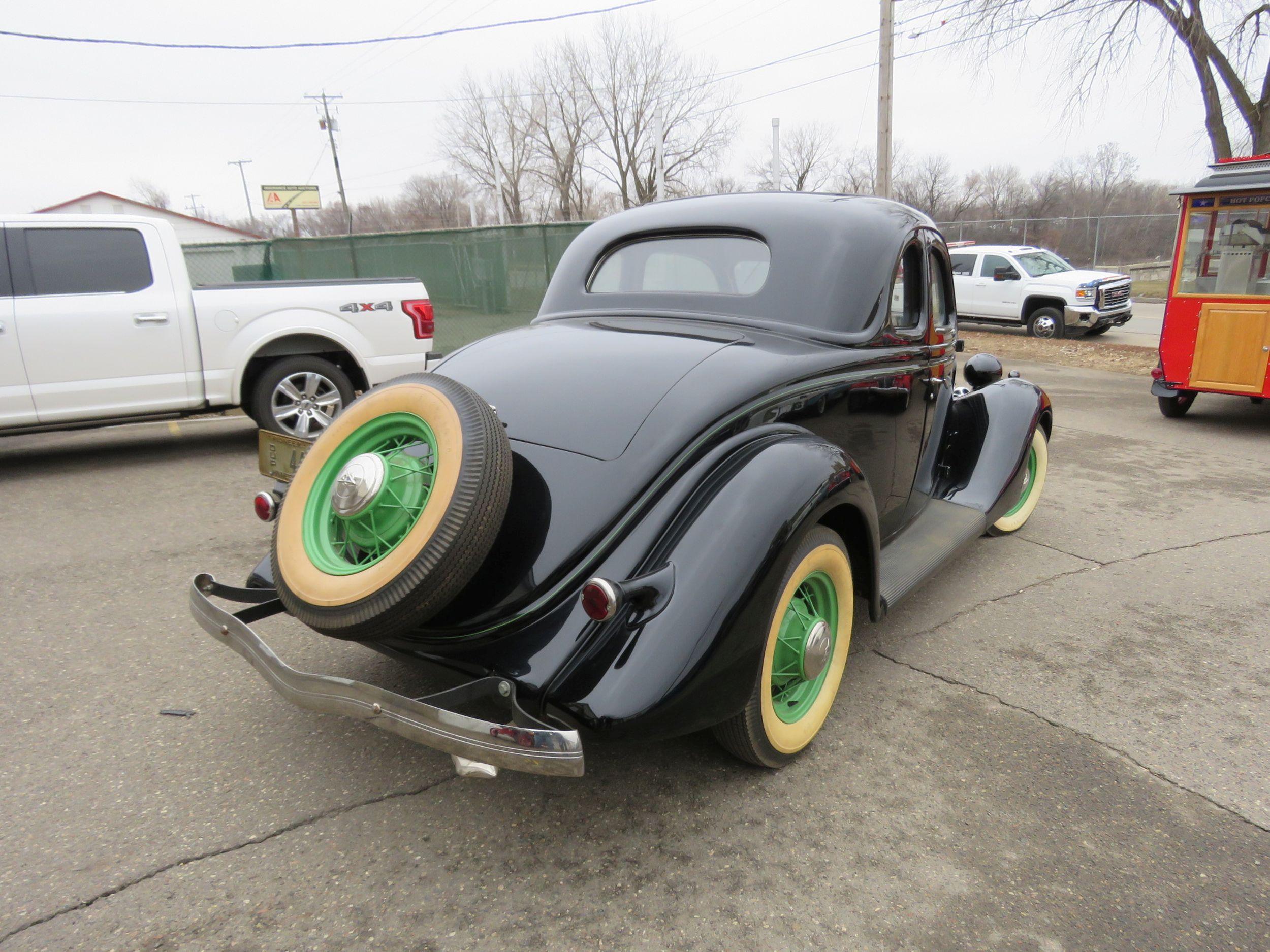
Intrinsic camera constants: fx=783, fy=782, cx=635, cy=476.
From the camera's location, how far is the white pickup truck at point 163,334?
223 inches

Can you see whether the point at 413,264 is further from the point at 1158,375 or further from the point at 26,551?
the point at 1158,375

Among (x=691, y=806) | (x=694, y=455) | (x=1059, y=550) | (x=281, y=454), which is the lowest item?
(x=1059, y=550)

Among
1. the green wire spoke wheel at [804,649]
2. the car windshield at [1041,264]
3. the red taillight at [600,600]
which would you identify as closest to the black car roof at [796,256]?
the green wire spoke wheel at [804,649]

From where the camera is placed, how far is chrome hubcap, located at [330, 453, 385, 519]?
2.17 m

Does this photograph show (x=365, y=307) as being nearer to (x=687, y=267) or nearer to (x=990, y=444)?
(x=687, y=267)

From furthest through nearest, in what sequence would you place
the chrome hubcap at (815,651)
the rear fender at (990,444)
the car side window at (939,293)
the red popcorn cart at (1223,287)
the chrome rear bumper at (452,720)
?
1. the red popcorn cart at (1223,287)
2. the rear fender at (990,444)
3. the car side window at (939,293)
4. the chrome hubcap at (815,651)
5. the chrome rear bumper at (452,720)

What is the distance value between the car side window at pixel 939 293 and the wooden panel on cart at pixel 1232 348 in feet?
15.9

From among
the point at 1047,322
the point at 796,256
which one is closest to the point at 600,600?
the point at 796,256

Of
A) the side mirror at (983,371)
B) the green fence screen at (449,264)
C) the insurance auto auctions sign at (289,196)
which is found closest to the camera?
the side mirror at (983,371)

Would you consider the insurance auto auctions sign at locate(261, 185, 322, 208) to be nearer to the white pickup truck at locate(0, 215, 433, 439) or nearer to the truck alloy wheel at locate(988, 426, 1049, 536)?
the white pickup truck at locate(0, 215, 433, 439)

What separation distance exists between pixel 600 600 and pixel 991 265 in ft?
54.8

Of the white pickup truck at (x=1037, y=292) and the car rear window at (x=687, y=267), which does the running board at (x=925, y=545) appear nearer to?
the car rear window at (x=687, y=267)

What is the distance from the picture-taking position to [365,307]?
675cm

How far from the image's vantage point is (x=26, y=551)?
172 inches
